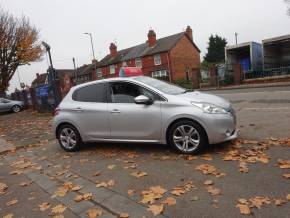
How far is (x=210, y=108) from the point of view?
19.5 ft

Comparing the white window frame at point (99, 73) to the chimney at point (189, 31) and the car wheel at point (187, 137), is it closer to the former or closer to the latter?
the chimney at point (189, 31)

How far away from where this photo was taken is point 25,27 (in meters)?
30.8

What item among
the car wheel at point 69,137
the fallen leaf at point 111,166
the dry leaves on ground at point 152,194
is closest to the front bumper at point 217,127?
the dry leaves on ground at point 152,194

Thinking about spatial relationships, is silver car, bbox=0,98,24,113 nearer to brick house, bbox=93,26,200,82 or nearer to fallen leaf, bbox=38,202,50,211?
fallen leaf, bbox=38,202,50,211

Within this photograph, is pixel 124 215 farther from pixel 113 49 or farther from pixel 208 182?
pixel 113 49

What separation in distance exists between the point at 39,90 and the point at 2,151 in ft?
35.5

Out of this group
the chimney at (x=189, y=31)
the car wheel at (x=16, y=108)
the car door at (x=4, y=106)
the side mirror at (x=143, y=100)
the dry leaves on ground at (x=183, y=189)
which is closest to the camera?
the dry leaves on ground at (x=183, y=189)

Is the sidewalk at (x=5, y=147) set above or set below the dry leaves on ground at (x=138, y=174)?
below

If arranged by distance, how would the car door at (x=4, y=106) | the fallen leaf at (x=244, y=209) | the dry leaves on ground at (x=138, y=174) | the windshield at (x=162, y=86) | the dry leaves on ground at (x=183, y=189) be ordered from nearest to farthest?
the fallen leaf at (x=244, y=209)
the dry leaves on ground at (x=183, y=189)
the dry leaves on ground at (x=138, y=174)
the windshield at (x=162, y=86)
the car door at (x=4, y=106)

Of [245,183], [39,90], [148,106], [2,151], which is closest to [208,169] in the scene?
[245,183]

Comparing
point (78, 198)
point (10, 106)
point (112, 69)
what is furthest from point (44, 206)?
point (112, 69)

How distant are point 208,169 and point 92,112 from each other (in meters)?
3.05

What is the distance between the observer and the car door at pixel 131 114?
6.32 m

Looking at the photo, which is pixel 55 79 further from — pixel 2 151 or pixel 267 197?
pixel 267 197
